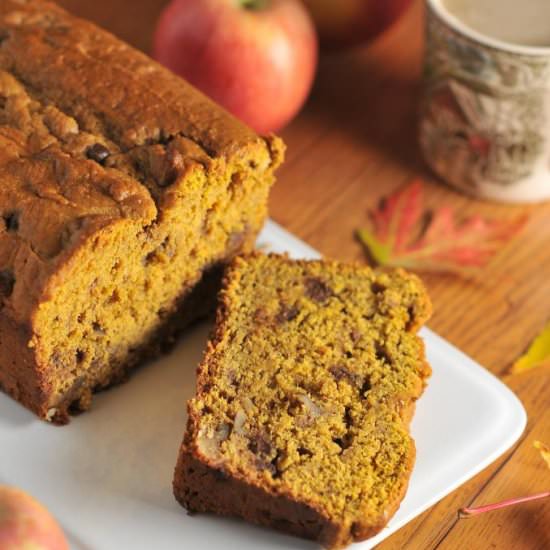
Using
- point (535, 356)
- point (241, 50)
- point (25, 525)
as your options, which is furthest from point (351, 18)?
point (25, 525)

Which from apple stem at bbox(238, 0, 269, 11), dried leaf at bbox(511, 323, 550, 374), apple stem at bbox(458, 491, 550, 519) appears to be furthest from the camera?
apple stem at bbox(238, 0, 269, 11)

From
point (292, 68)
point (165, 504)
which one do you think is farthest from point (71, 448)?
point (292, 68)

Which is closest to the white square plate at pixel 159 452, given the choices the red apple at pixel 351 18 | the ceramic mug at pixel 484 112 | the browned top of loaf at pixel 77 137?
the browned top of loaf at pixel 77 137

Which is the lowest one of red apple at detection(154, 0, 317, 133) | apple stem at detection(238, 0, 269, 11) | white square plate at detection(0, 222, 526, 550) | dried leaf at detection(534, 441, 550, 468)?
white square plate at detection(0, 222, 526, 550)

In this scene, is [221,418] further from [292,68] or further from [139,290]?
[292,68]

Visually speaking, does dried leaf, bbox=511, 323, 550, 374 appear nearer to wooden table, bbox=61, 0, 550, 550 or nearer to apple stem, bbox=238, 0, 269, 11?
wooden table, bbox=61, 0, 550, 550

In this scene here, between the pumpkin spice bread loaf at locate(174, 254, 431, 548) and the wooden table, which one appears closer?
the pumpkin spice bread loaf at locate(174, 254, 431, 548)

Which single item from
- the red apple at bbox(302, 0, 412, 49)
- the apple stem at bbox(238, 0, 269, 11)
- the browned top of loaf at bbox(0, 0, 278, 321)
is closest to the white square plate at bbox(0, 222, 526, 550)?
the browned top of loaf at bbox(0, 0, 278, 321)
